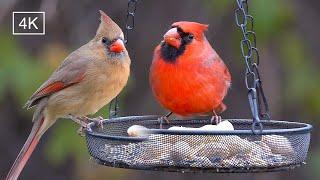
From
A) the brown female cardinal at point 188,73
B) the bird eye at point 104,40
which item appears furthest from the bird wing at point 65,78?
the brown female cardinal at point 188,73

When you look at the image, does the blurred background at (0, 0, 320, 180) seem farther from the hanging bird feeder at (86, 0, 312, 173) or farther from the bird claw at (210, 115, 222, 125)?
the hanging bird feeder at (86, 0, 312, 173)

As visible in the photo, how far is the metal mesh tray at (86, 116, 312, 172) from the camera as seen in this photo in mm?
3746

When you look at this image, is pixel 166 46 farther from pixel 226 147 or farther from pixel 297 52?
pixel 297 52

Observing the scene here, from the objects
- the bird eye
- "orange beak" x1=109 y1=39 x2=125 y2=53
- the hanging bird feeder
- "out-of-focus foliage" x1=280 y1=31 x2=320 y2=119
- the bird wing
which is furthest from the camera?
"out-of-focus foliage" x1=280 y1=31 x2=320 y2=119

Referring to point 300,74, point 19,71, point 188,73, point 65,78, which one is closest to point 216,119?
point 188,73

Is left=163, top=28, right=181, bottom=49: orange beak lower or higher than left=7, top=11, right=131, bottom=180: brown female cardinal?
higher

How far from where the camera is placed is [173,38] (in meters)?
4.17

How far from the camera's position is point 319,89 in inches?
236

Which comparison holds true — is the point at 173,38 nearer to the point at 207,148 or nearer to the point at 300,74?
the point at 207,148

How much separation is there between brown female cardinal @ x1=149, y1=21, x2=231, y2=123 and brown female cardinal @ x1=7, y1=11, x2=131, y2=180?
12.4 inches

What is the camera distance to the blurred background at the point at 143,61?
5.55 meters

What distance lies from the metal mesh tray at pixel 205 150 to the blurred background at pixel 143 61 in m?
1.20

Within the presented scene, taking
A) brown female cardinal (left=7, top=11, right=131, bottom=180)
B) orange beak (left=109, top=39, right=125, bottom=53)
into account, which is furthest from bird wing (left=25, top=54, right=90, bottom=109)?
orange beak (left=109, top=39, right=125, bottom=53)

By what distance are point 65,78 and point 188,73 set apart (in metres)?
0.79
